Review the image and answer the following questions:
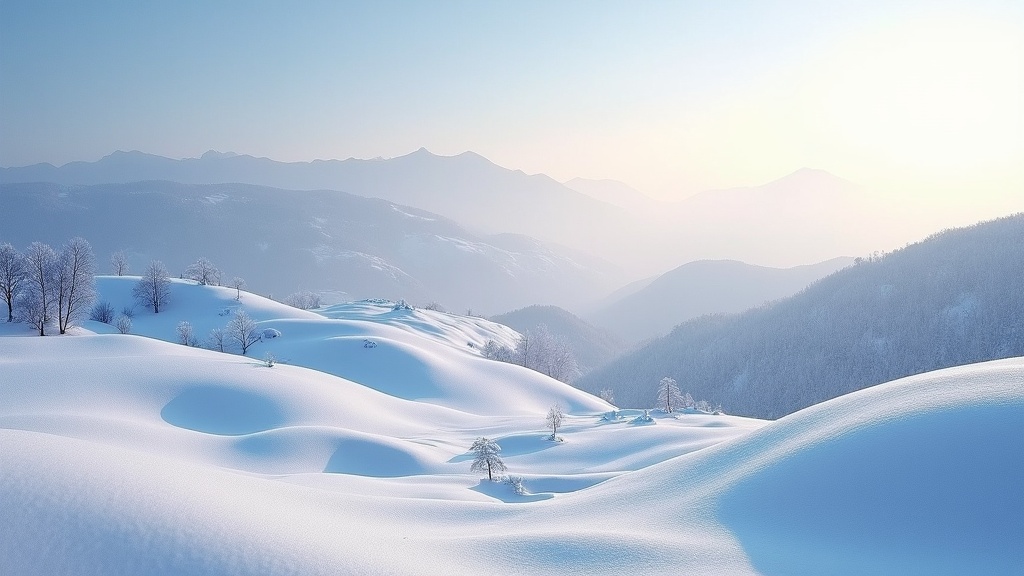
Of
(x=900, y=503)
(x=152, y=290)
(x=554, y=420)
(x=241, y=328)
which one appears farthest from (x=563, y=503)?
(x=152, y=290)

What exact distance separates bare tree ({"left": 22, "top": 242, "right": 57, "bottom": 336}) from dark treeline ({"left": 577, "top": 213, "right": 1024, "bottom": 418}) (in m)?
100

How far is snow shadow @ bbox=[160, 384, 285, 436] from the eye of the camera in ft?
105

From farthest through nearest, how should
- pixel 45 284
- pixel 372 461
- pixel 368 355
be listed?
1. pixel 368 355
2. pixel 45 284
3. pixel 372 461

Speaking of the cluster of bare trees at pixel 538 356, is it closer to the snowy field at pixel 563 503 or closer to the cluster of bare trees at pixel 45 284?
the cluster of bare trees at pixel 45 284

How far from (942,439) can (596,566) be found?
7.81m

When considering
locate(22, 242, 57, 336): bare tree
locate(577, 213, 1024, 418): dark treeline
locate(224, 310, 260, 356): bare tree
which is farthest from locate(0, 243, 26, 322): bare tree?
locate(577, 213, 1024, 418): dark treeline

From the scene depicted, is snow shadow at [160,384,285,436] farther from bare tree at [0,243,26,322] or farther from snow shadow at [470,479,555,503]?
bare tree at [0,243,26,322]

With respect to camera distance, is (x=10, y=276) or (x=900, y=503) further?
(x=10, y=276)

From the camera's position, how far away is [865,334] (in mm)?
111062

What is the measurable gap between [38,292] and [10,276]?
10.2ft

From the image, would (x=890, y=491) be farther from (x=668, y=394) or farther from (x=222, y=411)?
(x=668, y=394)

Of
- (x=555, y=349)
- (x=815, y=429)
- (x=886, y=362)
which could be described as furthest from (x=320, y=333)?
(x=886, y=362)

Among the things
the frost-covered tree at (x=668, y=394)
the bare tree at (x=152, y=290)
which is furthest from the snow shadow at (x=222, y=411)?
the bare tree at (x=152, y=290)

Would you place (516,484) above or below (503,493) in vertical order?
above
